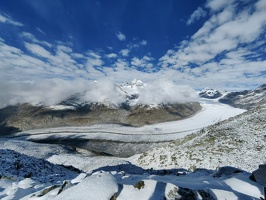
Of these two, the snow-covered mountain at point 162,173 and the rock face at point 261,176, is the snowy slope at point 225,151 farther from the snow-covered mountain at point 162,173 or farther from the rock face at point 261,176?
the rock face at point 261,176

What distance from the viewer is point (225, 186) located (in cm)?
1032

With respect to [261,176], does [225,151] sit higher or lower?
higher

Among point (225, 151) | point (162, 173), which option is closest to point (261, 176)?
point (162, 173)

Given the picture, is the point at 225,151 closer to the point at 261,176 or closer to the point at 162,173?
the point at 162,173

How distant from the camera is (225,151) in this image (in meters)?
34.2

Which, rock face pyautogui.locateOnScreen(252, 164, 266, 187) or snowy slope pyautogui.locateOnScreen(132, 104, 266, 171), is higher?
snowy slope pyautogui.locateOnScreen(132, 104, 266, 171)

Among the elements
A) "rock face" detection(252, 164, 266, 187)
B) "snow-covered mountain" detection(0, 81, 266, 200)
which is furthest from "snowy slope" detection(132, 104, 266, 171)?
"rock face" detection(252, 164, 266, 187)

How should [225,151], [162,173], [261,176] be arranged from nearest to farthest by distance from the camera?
[261,176] < [162,173] < [225,151]

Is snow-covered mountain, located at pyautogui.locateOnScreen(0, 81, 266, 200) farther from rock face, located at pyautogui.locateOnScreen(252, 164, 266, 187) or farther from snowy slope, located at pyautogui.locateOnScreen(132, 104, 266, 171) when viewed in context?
rock face, located at pyautogui.locateOnScreen(252, 164, 266, 187)

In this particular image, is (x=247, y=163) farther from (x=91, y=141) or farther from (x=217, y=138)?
(x=91, y=141)

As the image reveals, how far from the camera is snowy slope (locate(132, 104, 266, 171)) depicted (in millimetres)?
29984

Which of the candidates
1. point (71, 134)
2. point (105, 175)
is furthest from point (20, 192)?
point (71, 134)

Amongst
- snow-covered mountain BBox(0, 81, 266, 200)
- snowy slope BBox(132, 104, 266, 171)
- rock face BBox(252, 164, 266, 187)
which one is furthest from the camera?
snowy slope BBox(132, 104, 266, 171)

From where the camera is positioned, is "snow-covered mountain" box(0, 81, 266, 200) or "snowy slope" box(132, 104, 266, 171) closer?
"snow-covered mountain" box(0, 81, 266, 200)
